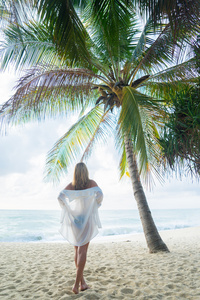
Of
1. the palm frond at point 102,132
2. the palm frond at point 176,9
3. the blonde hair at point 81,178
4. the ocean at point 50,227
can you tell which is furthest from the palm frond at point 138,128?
the ocean at point 50,227

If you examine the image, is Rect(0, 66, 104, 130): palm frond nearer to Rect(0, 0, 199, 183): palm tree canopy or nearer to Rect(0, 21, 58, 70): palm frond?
Rect(0, 0, 199, 183): palm tree canopy

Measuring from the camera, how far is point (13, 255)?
559 centimetres

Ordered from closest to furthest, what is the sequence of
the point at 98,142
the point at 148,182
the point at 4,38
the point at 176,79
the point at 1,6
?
the point at 1,6, the point at 148,182, the point at 4,38, the point at 176,79, the point at 98,142

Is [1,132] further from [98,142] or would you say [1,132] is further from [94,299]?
[94,299]

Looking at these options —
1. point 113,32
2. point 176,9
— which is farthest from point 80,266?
point 113,32

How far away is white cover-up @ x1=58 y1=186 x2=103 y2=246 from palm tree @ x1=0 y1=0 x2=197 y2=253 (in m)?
1.17

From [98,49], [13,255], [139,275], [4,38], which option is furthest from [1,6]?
[13,255]

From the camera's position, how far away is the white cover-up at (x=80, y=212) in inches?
121

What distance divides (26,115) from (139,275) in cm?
490

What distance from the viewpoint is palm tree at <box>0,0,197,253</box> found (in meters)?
4.09

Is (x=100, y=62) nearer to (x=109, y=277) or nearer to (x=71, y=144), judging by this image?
(x=71, y=144)

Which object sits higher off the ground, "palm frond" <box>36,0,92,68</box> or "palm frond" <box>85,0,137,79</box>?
"palm frond" <box>85,0,137,79</box>

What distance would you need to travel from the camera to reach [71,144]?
753 cm

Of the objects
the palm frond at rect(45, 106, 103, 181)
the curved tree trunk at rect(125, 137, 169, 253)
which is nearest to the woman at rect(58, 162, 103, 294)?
the curved tree trunk at rect(125, 137, 169, 253)
